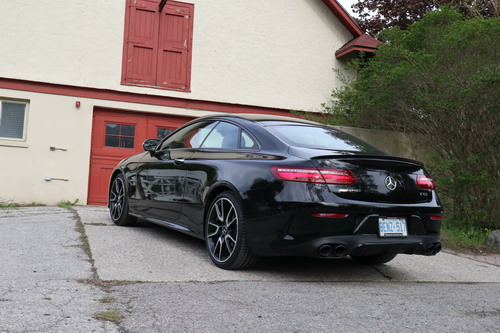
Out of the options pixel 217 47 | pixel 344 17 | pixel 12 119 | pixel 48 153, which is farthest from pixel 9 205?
pixel 344 17

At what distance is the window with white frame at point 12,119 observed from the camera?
1095cm

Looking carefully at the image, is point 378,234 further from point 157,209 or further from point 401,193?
point 157,209

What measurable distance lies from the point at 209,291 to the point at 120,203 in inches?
130

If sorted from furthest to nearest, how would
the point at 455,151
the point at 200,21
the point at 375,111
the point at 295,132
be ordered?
1. the point at 200,21
2. the point at 375,111
3. the point at 455,151
4. the point at 295,132

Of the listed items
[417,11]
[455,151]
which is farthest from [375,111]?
[417,11]

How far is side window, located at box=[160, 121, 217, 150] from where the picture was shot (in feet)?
18.4

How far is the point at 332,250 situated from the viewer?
4.15 metres

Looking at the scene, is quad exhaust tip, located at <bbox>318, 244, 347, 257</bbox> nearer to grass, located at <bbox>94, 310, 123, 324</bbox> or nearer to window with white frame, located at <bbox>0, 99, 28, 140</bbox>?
grass, located at <bbox>94, 310, 123, 324</bbox>

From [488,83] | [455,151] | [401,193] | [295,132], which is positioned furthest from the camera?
[455,151]

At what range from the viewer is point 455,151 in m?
8.80

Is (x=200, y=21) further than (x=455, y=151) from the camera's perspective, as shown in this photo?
Yes


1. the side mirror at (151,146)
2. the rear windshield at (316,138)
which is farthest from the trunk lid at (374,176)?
the side mirror at (151,146)

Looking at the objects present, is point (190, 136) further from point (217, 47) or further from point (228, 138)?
point (217, 47)

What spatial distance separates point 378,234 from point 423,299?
1.93 ft
